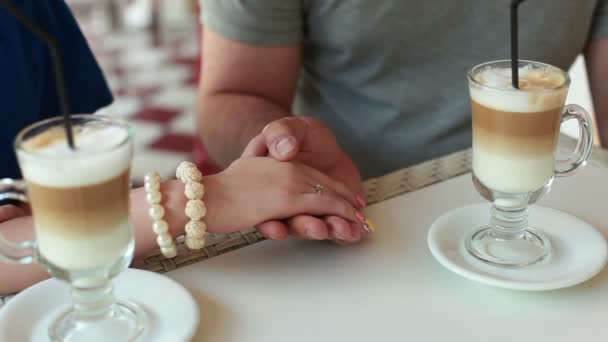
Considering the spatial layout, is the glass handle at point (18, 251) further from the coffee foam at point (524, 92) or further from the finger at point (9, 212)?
the coffee foam at point (524, 92)

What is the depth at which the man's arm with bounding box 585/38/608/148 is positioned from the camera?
135 centimetres

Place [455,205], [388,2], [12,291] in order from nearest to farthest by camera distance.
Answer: [12,291], [455,205], [388,2]

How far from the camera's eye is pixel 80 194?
1.92 ft

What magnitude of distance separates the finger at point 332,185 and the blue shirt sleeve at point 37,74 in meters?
0.43

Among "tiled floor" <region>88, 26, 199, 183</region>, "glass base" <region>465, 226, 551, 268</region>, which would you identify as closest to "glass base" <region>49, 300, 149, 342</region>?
"glass base" <region>465, 226, 551, 268</region>

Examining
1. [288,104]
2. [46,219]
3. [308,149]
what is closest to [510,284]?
[308,149]

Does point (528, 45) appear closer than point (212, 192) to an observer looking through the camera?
No

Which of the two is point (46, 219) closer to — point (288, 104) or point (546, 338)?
point (546, 338)

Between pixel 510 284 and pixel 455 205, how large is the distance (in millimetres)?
222

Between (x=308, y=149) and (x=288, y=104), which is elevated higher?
(x=308, y=149)

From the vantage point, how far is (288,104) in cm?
134

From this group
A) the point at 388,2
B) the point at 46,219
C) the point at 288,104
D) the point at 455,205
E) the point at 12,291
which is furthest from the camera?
the point at 288,104

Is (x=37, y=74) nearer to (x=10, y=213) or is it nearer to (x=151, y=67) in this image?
(x=10, y=213)

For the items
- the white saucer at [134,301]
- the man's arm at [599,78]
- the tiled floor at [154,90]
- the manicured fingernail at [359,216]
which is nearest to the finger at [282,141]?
the manicured fingernail at [359,216]
